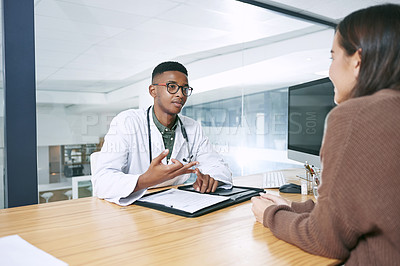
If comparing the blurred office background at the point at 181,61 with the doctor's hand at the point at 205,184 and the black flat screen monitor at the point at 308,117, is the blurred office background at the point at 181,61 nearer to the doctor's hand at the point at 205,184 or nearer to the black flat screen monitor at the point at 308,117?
the doctor's hand at the point at 205,184

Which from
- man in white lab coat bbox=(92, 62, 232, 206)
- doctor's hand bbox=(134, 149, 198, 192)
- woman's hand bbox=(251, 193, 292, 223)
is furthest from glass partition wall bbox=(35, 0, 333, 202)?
woman's hand bbox=(251, 193, 292, 223)

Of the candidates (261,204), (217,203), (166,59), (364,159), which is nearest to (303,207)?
(261,204)

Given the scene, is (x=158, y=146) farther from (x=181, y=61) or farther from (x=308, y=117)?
(x=181, y=61)

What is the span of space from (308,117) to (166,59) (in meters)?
1.82

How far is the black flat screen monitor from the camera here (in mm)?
1679

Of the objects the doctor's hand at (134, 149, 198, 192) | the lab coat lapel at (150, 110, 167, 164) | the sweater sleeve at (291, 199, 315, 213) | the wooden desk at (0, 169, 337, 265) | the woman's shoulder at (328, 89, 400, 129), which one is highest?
the woman's shoulder at (328, 89, 400, 129)

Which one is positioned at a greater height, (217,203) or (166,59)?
(166,59)

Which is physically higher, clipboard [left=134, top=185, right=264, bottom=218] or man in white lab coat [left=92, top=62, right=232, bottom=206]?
man in white lab coat [left=92, top=62, right=232, bottom=206]

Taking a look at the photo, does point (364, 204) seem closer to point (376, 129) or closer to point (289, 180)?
point (376, 129)

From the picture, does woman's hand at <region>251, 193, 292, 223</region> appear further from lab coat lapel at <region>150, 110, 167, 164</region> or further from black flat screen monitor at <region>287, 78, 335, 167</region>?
lab coat lapel at <region>150, 110, 167, 164</region>

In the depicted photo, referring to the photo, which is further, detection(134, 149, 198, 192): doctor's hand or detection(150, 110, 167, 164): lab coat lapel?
detection(150, 110, 167, 164): lab coat lapel

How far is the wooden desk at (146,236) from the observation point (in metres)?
0.79

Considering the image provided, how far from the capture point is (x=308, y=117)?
5.99ft

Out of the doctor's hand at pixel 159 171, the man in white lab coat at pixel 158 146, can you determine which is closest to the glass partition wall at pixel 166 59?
the man in white lab coat at pixel 158 146
